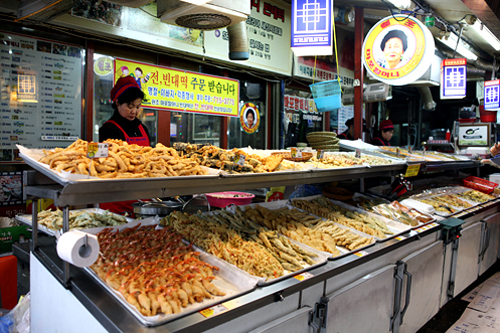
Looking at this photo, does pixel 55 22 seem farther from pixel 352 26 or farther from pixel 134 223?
pixel 352 26

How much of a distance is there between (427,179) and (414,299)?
3.36 m

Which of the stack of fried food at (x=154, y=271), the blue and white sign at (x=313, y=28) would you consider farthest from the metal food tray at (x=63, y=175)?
the blue and white sign at (x=313, y=28)

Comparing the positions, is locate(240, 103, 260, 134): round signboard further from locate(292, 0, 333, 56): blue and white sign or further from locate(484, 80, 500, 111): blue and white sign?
locate(484, 80, 500, 111): blue and white sign

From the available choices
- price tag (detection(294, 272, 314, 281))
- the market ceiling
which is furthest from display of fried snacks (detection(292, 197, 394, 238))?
the market ceiling

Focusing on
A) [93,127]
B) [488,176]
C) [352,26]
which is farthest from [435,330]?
[352,26]

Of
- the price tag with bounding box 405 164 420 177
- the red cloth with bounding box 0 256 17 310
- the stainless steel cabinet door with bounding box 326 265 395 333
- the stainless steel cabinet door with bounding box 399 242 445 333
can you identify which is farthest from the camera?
the price tag with bounding box 405 164 420 177

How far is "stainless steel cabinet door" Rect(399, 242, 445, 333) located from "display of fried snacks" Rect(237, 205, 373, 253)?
594 mm

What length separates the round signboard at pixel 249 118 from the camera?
7017mm

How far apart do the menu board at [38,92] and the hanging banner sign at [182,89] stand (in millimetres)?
Result: 708

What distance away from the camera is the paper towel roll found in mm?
1357

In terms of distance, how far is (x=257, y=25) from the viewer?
6.70 metres

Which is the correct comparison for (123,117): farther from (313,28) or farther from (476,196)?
(476,196)

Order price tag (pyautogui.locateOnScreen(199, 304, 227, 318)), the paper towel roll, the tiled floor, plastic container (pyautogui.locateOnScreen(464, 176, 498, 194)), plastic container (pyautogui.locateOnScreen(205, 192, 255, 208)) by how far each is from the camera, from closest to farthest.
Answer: the paper towel roll
price tag (pyautogui.locateOnScreen(199, 304, 227, 318))
the tiled floor
plastic container (pyautogui.locateOnScreen(205, 192, 255, 208))
plastic container (pyautogui.locateOnScreen(464, 176, 498, 194))

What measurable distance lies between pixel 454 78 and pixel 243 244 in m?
8.37
